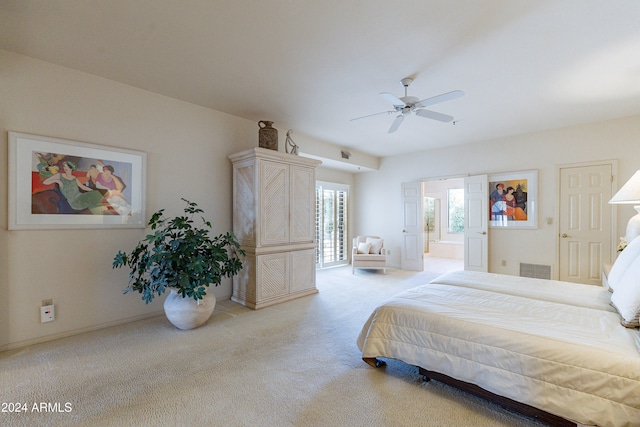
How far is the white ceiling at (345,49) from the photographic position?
→ 211cm

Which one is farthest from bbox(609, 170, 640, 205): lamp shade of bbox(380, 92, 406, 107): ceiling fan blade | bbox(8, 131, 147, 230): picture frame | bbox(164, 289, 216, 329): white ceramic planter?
bbox(8, 131, 147, 230): picture frame

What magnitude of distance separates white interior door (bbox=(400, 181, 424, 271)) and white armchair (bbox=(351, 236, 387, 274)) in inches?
28.4

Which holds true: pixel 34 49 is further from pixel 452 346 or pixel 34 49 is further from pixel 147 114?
pixel 452 346

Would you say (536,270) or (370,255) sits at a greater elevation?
(370,255)

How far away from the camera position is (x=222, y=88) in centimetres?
339

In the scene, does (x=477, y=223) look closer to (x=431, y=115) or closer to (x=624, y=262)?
(x=431, y=115)

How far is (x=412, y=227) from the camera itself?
668 centimetres

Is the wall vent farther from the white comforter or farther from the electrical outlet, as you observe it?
the electrical outlet

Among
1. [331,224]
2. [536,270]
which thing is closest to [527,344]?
[536,270]

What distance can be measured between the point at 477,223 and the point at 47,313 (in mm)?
6622

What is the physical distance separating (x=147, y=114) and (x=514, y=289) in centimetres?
444

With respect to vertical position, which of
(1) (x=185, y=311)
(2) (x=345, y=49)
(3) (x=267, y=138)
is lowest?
(1) (x=185, y=311)

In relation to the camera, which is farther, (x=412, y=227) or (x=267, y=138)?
(x=412, y=227)

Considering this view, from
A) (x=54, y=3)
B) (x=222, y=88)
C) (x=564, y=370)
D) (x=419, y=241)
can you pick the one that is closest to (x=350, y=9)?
(x=222, y=88)
